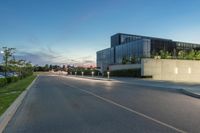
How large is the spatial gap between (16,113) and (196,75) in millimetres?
52277

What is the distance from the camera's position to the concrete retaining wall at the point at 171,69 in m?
52.5

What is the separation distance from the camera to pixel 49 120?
955 cm

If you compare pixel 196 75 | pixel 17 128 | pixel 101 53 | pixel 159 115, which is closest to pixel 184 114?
pixel 159 115

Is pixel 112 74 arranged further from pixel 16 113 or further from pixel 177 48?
pixel 16 113

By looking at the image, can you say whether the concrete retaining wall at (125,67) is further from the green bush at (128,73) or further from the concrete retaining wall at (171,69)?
the concrete retaining wall at (171,69)

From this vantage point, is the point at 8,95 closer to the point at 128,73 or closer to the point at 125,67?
the point at 128,73

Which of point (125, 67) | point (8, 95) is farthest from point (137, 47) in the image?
point (8, 95)

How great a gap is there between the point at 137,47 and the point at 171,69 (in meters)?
27.3

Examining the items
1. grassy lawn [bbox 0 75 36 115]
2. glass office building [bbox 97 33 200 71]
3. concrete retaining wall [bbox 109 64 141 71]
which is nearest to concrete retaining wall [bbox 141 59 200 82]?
concrete retaining wall [bbox 109 64 141 71]

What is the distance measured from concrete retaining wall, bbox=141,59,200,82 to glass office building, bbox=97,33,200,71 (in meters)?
13.7

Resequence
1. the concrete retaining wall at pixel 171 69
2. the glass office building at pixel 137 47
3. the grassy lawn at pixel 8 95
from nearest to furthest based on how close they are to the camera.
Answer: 1. the grassy lawn at pixel 8 95
2. the concrete retaining wall at pixel 171 69
3. the glass office building at pixel 137 47

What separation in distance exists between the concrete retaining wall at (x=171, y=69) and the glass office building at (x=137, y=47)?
1371cm

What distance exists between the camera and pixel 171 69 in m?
54.8

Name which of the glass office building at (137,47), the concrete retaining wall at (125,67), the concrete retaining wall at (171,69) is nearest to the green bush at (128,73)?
the concrete retaining wall at (125,67)
